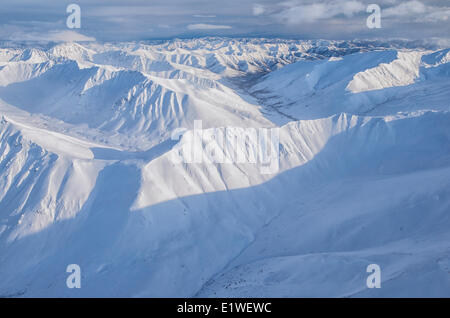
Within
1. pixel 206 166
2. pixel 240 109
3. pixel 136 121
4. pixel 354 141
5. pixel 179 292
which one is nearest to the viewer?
pixel 179 292

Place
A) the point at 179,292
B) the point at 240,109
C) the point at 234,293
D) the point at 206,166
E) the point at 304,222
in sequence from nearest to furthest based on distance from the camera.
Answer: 1. the point at 234,293
2. the point at 179,292
3. the point at 304,222
4. the point at 206,166
5. the point at 240,109

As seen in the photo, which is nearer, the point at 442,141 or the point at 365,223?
the point at 365,223

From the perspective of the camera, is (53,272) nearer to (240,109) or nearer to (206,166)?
(206,166)

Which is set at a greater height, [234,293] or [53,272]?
[53,272]

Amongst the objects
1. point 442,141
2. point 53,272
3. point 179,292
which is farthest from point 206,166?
point 442,141

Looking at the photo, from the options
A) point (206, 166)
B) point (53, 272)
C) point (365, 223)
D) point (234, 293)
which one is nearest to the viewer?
point (234, 293)

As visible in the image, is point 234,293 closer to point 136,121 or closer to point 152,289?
point 152,289

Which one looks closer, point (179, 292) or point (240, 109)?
point (179, 292)

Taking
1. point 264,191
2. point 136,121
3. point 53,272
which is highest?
point 136,121

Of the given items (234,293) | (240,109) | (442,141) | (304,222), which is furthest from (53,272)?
(240,109)
